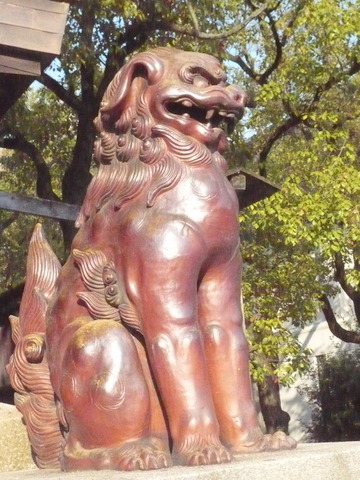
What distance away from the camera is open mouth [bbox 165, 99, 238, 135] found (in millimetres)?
3436

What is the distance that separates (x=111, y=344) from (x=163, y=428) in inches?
14.4

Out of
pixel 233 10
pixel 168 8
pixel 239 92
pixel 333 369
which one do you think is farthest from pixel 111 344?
pixel 333 369

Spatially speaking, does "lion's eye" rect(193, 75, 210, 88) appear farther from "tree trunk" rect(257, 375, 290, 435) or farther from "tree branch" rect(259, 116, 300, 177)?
"tree trunk" rect(257, 375, 290, 435)

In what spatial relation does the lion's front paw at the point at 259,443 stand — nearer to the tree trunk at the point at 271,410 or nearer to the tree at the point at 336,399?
the tree trunk at the point at 271,410

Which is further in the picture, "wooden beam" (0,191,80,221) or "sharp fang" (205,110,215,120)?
"wooden beam" (0,191,80,221)

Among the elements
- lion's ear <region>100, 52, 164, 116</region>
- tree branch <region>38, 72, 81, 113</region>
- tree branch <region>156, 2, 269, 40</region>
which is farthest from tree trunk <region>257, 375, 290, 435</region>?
lion's ear <region>100, 52, 164, 116</region>

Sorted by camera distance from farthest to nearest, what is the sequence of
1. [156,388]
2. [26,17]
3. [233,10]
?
[233,10], [26,17], [156,388]

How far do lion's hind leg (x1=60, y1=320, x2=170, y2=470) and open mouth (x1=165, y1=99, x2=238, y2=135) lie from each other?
870mm

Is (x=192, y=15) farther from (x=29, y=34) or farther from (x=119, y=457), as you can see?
(x=119, y=457)

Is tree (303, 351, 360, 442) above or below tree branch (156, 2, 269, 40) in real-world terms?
below

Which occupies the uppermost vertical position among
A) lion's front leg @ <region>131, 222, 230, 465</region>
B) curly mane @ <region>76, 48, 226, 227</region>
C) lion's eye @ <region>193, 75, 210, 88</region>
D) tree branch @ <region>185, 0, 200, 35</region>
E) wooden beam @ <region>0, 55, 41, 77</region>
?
tree branch @ <region>185, 0, 200, 35</region>

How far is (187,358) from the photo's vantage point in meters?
3.13

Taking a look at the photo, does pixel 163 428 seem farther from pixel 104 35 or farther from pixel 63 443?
pixel 104 35

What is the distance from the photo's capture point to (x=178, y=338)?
313 centimetres
